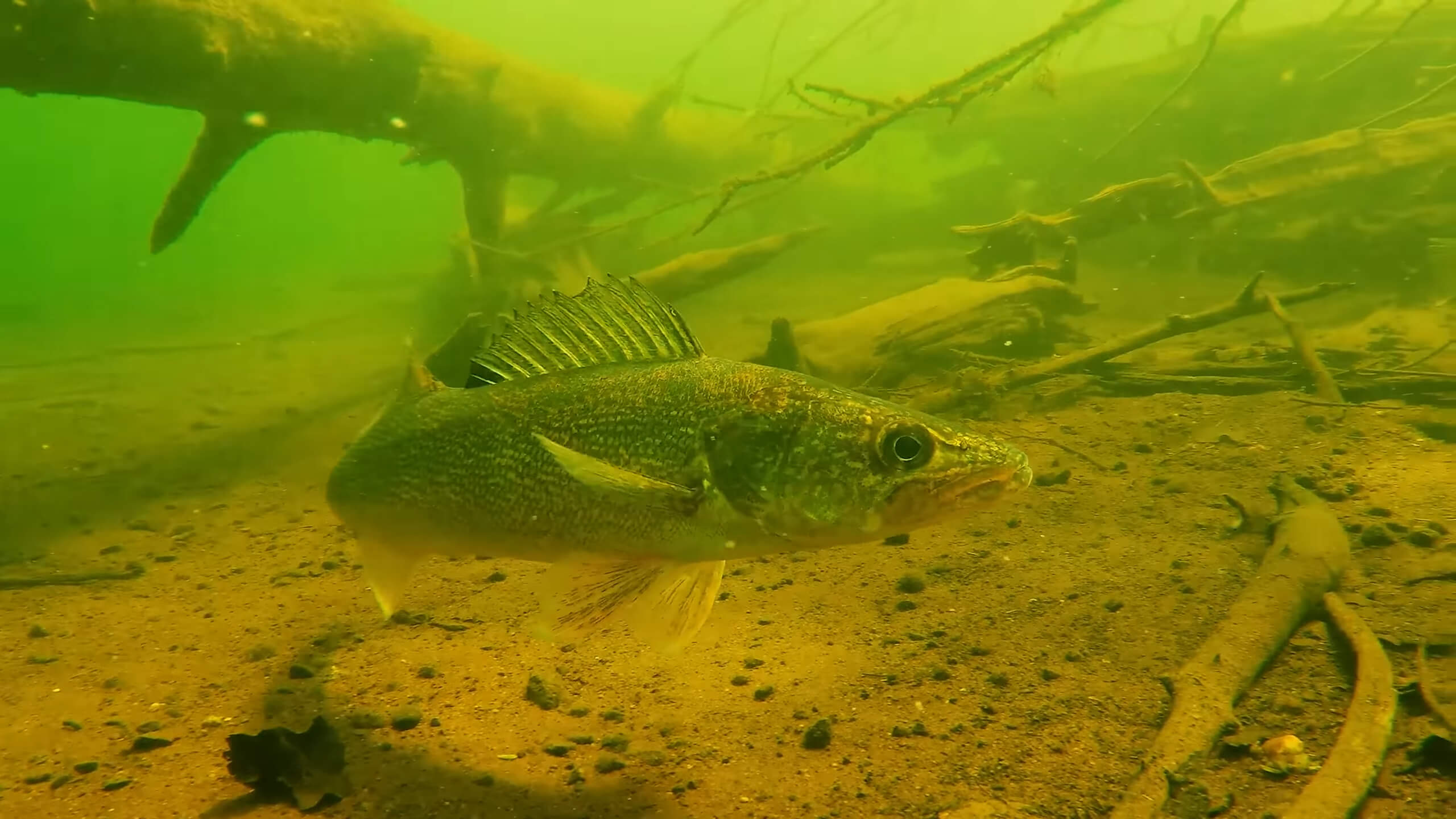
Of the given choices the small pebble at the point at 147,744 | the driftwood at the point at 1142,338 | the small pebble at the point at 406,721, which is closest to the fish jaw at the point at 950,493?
the small pebble at the point at 406,721

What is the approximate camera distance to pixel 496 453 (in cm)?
269

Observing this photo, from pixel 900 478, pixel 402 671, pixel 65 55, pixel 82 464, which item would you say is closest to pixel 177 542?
pixel 82 464

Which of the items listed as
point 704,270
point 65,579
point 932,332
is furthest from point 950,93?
point 65,579

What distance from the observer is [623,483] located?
2266 millimetres

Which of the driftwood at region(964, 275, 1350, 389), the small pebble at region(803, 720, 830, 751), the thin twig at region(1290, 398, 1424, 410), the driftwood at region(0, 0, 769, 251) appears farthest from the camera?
the driftwood at region(0, 0, 769, 251)

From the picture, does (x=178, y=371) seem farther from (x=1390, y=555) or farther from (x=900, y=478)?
(x=1390, y=555)

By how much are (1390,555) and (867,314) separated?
17.2ft

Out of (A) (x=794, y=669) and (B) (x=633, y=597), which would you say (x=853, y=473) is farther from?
(A) (x=794, y=669)

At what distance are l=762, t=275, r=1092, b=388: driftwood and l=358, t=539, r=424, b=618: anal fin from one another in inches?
178

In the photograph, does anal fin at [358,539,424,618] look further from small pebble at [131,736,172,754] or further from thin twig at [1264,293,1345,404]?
thin twig at [1264,293,1345,404]

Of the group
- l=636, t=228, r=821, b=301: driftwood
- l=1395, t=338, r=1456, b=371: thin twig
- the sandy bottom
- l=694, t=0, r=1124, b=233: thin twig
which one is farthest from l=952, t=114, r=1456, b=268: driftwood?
the sandy bottom

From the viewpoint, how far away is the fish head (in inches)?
93.2

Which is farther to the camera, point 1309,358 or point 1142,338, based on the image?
point 1142,338

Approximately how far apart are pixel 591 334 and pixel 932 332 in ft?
17.5
